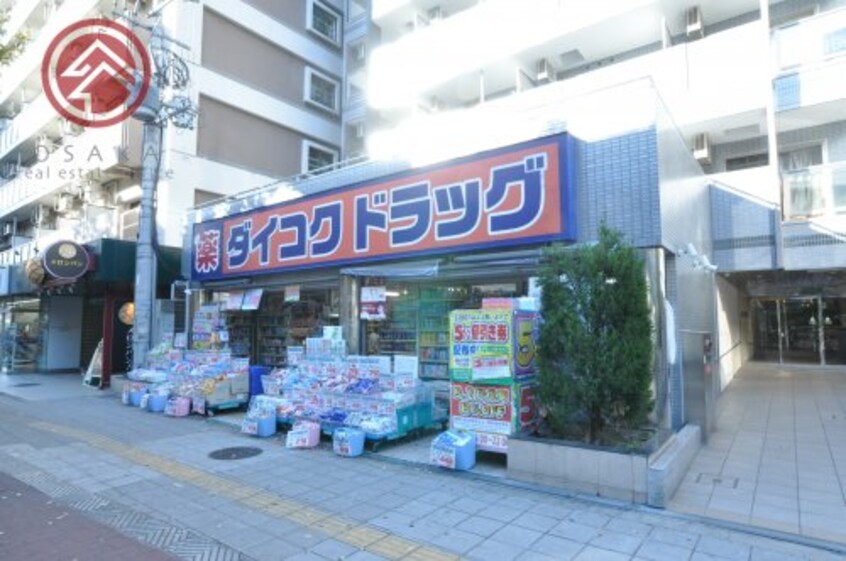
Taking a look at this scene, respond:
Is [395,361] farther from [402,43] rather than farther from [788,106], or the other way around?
[402,43]

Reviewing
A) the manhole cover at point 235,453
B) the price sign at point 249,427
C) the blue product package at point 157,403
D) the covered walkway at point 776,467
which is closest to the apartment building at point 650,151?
the covered walkway at point 776,467

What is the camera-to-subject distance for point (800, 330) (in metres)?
18.4

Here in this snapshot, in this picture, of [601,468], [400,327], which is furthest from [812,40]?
[601,468]

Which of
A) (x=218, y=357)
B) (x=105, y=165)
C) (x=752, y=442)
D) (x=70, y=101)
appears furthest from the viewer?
(x=70, y=101)

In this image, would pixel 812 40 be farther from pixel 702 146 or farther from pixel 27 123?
pixel 27 123

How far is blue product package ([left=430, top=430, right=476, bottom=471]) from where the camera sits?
20.9 ft

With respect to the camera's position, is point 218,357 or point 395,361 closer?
point 395,361

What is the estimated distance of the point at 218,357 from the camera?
37.5 feet

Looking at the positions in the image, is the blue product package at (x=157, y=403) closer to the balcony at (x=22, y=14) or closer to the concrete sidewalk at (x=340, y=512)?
the concrete sidewalk at (x=340, y=512)

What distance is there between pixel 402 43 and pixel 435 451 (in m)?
17.7

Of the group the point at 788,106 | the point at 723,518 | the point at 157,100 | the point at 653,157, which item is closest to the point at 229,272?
the point at 157,100

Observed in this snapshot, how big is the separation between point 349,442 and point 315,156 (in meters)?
16.8

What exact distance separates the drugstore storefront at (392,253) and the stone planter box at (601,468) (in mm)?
2139

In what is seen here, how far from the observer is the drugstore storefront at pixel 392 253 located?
7953mm
